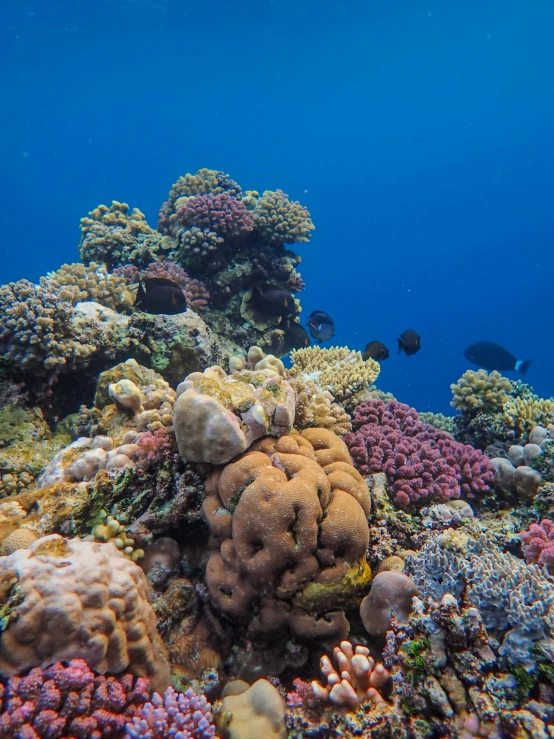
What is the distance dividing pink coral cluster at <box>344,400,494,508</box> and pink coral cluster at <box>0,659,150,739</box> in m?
3.10

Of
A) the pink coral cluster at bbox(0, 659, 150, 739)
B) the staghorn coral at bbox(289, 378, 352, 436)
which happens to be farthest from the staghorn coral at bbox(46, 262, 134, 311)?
the pink coral cluster at bbox(0, 659, 150, 739)

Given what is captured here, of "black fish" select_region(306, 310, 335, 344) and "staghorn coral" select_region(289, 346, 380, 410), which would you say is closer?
"staghorn coral" select_region(289, 346, 380, 410)

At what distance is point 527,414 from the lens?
5.98 meters

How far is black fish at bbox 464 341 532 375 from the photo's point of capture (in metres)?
10.8

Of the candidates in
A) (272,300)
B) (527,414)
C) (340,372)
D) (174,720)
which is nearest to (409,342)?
(527,414)

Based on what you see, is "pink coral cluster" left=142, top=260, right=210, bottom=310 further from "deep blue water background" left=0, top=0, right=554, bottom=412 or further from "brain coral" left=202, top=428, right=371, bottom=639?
"deep blue water background" left=0, top=0, right=554, bottom=412

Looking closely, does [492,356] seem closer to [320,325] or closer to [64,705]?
[320,325]

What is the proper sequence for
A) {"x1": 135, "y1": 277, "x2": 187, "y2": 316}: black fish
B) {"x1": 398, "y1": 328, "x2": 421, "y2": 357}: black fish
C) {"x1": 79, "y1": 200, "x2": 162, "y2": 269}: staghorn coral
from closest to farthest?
{"x1": 135, "y1": 277, "x2": 187, "y2": 316}: black fish < {"x1": 398, "y1": 328, "x2": 421, "y2": 357}: black fish < {"x1": 79, "y1": 200, "x2": 162, "y2": 269}: staghorn coral

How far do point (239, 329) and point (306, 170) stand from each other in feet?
436

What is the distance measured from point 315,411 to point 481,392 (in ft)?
14.0

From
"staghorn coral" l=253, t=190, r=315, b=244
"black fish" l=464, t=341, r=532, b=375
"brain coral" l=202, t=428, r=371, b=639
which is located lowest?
"brain coral" l=202, t=428, r=371, b=639

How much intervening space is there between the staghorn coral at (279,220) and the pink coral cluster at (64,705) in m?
8.30

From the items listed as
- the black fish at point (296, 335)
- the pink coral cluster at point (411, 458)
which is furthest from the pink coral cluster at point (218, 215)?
the pink coral cluster at point (411, 458)

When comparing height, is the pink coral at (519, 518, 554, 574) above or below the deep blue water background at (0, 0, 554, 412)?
below
